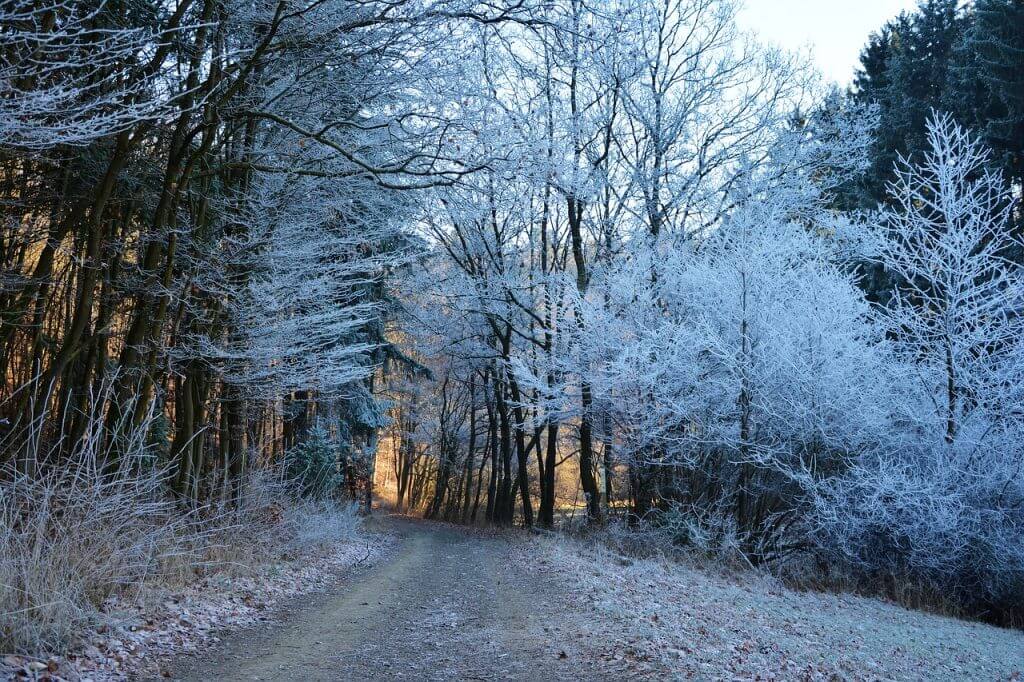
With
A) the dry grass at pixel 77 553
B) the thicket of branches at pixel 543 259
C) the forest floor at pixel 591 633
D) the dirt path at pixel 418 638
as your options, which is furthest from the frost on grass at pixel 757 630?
the dry grass at pixel 77 553

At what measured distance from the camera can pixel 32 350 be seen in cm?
876

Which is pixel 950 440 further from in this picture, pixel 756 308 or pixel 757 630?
pixel 757 630

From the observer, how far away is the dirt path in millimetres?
5230

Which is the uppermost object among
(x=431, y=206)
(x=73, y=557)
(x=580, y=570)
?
(x=431, y=206)

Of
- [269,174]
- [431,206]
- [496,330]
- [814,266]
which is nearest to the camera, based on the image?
[269,174]

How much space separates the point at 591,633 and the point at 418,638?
156 centimetres

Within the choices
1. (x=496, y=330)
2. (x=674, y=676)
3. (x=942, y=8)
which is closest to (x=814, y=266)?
(x=496, y=330)

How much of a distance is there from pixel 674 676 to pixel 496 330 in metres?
16.6

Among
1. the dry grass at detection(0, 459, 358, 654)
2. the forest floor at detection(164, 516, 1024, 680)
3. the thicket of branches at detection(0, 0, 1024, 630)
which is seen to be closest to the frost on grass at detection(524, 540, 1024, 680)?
the forest floor at detection(164, 516, 1024, 680)

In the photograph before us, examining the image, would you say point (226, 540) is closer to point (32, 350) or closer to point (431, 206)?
point (32, 350)

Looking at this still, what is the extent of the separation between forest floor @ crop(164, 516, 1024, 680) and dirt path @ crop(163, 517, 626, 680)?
0.02 m

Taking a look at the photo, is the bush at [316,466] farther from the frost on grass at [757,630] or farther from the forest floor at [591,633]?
the frost on grass at [757,630]

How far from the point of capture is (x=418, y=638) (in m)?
6.53

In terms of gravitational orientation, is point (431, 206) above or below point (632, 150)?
below
